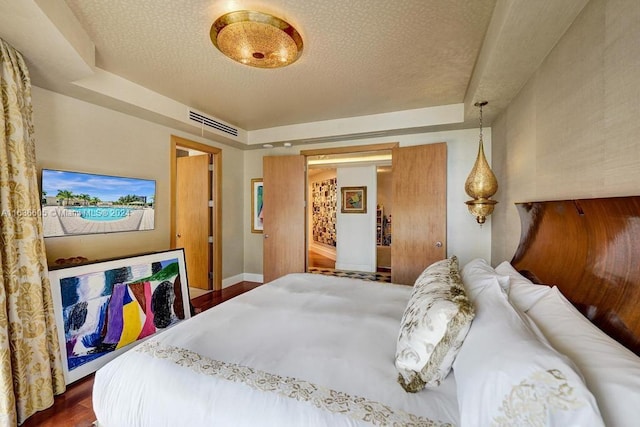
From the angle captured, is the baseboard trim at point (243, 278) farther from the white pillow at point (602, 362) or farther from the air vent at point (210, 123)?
the white pillow at point (602, 362)

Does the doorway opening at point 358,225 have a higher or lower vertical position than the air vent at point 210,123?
lower

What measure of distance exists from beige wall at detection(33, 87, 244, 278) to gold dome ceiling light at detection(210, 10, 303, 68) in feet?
5.59

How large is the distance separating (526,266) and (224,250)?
13.0 ft

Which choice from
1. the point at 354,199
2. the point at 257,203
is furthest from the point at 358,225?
the point at 257,203

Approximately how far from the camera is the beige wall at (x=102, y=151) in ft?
7.64

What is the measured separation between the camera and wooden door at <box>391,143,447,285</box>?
3430 mm

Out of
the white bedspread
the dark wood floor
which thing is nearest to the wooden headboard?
the white bedspread

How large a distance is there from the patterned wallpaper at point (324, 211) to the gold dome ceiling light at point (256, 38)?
18.5 feet

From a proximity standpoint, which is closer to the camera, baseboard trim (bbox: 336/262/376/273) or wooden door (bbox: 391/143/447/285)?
wooden door (bbox: 391/143/447/285)

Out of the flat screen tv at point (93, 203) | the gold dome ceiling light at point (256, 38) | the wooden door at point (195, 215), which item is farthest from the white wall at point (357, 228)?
the gold dome ceiling light at point (256, 38)

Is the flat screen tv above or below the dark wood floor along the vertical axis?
above

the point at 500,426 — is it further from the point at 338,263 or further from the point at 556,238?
the point at 338,263

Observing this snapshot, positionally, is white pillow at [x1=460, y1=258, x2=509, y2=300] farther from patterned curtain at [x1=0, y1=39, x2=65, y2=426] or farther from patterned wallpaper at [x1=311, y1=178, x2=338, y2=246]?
patterned wallpaper at [x1=311, y1=178, x2=338, y2=246]

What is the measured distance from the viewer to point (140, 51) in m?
2.16
